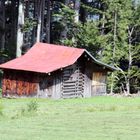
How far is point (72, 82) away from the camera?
3781 cm

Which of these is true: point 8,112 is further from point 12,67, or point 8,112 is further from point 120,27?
point 120,27

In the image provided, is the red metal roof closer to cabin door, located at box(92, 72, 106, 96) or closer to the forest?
cabin door, located at box(92, 72, 106, 96)

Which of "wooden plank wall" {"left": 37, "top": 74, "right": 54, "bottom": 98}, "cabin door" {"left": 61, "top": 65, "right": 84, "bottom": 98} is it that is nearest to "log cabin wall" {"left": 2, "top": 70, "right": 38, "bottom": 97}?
"wooden plank wall" {"left": 37, "top": 74, "right": 54, "bottom": 98}

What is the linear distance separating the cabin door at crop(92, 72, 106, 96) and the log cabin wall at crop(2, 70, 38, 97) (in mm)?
6047

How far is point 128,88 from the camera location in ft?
161

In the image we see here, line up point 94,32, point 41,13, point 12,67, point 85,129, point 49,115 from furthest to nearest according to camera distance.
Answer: point 41,13 → point 94,32 → point 12,67 → point 49,115 → point 85,129

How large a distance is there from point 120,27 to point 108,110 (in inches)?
942

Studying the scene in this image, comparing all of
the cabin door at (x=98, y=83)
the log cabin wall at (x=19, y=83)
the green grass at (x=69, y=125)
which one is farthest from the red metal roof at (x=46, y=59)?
the green grass at (x=69, y=125)

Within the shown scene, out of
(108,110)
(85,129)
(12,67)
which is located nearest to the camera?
(85,129)

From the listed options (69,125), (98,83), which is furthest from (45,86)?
(69,125)

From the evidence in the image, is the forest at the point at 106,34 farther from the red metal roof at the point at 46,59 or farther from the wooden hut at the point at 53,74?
the wooden hut at the point at 53,74

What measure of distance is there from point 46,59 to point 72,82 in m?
2.56

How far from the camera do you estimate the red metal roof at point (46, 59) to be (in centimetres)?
3531

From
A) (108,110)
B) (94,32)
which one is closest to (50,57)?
(94,32)
